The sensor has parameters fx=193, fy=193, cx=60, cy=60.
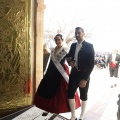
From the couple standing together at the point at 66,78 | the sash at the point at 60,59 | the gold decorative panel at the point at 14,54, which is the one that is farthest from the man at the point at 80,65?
the gold decorative panel at the point at 14,54

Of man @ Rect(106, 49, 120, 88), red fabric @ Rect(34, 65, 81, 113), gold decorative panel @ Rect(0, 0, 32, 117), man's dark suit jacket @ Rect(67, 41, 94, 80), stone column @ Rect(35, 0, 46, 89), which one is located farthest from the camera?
man @ Rect(106, 49, 120, 88)

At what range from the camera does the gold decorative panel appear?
4129 millimetres

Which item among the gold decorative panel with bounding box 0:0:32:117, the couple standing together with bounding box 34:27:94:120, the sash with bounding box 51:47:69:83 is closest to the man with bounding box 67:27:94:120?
the couple standing together with bounding box 34:27:94:120

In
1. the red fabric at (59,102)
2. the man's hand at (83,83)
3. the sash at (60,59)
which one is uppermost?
the sash at (60,59)

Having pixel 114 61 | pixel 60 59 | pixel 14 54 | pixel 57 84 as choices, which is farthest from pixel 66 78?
pixel 114 61

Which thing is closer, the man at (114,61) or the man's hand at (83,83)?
the man's hand at (83,83)

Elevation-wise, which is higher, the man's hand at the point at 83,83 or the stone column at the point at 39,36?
the stone column at the point at 39,36

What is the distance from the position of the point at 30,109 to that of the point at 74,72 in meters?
1.63

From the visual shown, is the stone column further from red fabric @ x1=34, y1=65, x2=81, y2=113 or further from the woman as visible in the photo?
red fabric @ x1=34, y1=65, x2=81, y2=113

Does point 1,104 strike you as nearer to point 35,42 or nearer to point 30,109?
point 30,109

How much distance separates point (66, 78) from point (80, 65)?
428 millimetres

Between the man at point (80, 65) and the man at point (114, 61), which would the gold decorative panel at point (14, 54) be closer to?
the man at point (80, 65)

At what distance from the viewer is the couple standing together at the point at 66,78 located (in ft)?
11.2

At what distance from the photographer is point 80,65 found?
3469 millimetres
